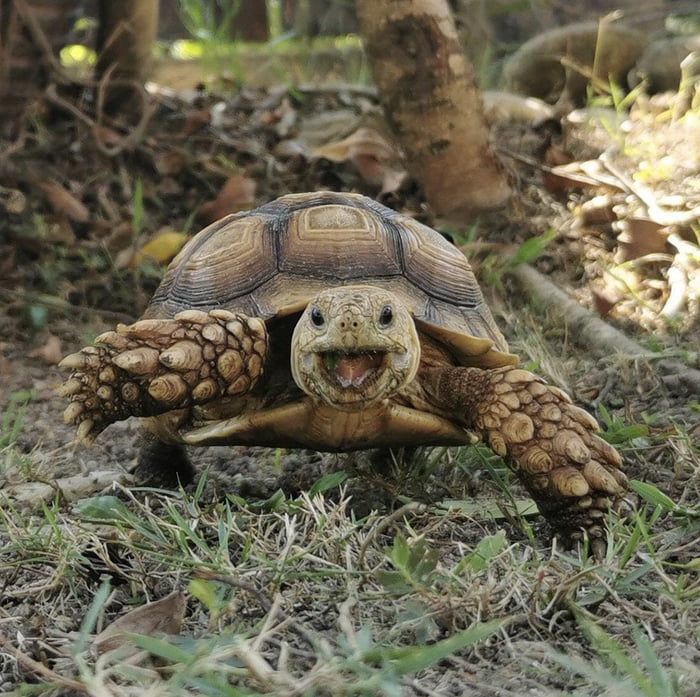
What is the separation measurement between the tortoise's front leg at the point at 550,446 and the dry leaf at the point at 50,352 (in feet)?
6.36

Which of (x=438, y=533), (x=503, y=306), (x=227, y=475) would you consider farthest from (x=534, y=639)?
(x=503, y=306)

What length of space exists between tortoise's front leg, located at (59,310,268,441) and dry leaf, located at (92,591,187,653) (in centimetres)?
70

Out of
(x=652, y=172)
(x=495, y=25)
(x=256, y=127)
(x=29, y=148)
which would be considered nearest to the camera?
(x=652, y=172)

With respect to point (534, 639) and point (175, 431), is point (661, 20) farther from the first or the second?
point (534, 639)

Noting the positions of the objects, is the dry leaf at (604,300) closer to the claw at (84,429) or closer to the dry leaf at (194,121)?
the claw at (84,429)

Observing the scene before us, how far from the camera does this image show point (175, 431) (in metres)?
2.53

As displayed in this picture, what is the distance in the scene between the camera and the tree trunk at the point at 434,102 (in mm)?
4051

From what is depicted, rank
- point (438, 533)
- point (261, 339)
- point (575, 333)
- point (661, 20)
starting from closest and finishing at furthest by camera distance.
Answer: point (438, 533) → point (261, 339) → point (575, 333) → point (661, 20)

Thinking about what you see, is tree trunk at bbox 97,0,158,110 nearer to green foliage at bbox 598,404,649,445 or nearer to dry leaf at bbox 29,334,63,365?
dry leaf at bbox 29,334,63,365

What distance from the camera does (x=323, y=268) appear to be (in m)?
2.51

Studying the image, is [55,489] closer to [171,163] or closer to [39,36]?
[171,163]

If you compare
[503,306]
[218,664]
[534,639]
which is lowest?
[503,306]

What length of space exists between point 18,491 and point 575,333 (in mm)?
2081

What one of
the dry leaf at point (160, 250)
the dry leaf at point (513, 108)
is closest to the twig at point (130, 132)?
the dry leaf at point (160, 250)
